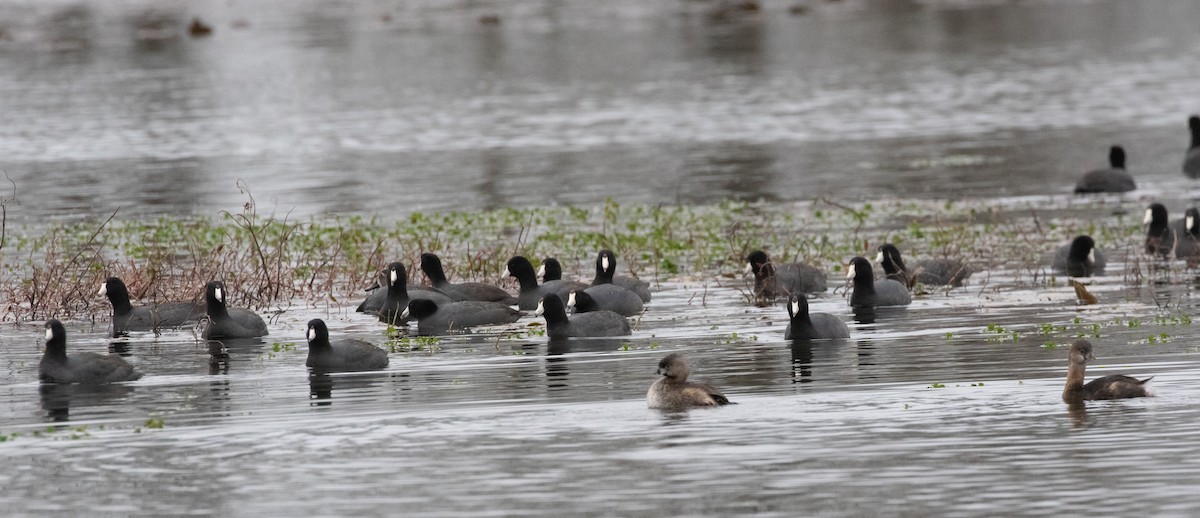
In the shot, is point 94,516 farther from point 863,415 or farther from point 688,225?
point 688,225

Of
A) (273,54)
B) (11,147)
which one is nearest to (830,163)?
(11,147)

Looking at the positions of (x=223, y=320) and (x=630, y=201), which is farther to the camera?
(x=630, y=201)

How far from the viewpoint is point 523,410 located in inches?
678

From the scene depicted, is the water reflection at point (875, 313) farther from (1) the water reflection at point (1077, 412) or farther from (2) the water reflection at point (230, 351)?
(2) the water reflection at point (230, 351)

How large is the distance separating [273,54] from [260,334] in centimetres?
6471

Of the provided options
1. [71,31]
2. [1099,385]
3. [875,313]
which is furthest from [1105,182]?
[71,31]

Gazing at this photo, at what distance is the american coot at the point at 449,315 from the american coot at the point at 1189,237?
9918 mm

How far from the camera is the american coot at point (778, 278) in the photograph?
82.2 feet

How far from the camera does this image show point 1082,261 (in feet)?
86.5

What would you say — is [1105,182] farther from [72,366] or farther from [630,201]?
[72,366]

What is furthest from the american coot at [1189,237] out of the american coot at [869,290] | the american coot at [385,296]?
the american coot at [385,296]

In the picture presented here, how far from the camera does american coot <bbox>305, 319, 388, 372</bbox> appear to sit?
787 inches

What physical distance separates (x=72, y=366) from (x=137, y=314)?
3794 mm

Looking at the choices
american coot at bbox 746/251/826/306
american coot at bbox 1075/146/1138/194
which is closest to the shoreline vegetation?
american coot at bbox 746/251/826/306
